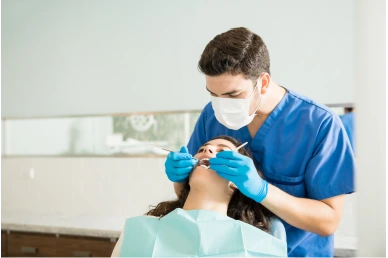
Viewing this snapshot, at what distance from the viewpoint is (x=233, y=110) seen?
1.49 meters

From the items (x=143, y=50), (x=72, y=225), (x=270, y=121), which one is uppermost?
(x=143, y=50)

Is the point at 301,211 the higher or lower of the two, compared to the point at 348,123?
lower

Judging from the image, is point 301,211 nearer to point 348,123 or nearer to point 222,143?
point 222,143

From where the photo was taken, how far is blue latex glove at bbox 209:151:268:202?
52.1 inches

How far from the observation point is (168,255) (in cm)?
131

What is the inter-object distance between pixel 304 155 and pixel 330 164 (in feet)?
0.32

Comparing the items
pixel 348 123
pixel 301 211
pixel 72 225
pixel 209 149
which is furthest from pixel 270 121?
pixel 72 225

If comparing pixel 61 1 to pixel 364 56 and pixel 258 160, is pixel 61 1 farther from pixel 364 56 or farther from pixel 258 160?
pixel 364 56

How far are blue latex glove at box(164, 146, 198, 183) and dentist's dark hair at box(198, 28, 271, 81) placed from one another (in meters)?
0.32

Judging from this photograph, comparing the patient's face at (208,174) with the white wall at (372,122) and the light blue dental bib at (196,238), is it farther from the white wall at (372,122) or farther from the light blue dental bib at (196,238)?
the white wall at (372,122)

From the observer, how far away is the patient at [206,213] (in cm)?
136

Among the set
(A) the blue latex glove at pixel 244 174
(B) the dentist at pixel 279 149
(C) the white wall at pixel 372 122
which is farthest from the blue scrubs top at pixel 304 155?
(C) the white wall at pixel 372 122

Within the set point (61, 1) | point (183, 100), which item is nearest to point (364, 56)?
point (183, 100)

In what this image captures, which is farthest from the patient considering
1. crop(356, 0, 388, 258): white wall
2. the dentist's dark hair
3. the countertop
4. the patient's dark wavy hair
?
crop(356, 0, 388, 258): white wall
